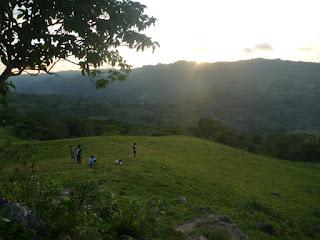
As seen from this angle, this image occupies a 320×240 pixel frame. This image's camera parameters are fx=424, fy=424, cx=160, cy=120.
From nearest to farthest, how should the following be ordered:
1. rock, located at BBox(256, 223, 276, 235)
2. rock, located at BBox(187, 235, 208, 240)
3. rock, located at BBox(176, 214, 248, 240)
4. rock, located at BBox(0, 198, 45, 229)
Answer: rock, located at BBox(0, 198, 45, 229)
rock, located at BBox(187, 235, 208, 240)
rock, located at BBox(176, 214, 248, 240)
rock, located at BBox(256, 223, 276, 235)

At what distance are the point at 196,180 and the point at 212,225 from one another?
85.5ft

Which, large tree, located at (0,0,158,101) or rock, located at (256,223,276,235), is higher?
large tree, located at (0,0,158,101)

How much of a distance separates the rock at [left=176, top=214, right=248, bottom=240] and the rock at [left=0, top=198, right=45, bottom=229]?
34.6 ft

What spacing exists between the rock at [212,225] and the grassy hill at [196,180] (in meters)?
0.95

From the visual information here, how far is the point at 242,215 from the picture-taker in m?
33.6

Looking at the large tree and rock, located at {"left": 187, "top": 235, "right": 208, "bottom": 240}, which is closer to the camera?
the large tree

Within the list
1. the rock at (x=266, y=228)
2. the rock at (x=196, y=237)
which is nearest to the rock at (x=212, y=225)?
the rock at (x=196, y=237)

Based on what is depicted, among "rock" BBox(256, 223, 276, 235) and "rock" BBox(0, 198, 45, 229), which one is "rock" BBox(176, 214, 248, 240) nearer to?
"rock" BBox(256, 223, 276, 235)

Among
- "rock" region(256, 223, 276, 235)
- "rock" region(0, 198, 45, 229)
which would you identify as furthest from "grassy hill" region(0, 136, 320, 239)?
"rock" region(0, 198, 45, 229)

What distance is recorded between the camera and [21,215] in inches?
456

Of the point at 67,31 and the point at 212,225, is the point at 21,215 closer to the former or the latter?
the point at 67,31

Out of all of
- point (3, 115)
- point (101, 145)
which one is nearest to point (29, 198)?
point (101, 145)

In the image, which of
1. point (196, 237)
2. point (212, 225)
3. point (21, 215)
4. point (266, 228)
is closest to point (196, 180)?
point (266, 228)

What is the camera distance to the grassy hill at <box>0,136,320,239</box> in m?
31.2
